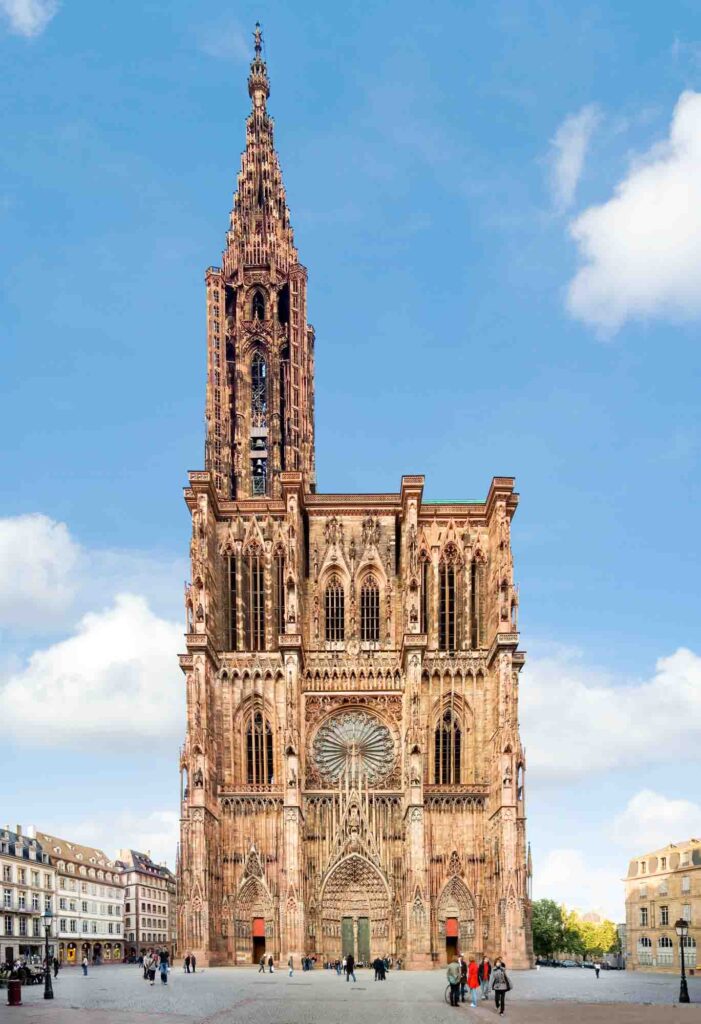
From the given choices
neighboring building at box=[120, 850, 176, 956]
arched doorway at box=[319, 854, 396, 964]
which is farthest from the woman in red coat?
neighboring building at box=[120, 850, 176, 956]

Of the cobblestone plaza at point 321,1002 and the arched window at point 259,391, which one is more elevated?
the arched window at point 259,391

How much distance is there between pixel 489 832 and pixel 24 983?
87.2ft

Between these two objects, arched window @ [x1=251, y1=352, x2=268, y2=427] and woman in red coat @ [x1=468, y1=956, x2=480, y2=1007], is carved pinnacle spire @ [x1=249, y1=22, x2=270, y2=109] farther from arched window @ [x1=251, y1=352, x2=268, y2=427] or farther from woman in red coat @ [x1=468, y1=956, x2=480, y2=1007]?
woman in red coat @ [x1=468, y1=956, x2=480, y2=1007]

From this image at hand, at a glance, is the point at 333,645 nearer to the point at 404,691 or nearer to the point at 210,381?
the point at 404,691

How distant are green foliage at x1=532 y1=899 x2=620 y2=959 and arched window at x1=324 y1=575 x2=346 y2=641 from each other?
4251 centimetres

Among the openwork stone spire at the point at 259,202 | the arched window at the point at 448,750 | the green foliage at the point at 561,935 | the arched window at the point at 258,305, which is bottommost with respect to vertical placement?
the green foliage at the point at 561,935

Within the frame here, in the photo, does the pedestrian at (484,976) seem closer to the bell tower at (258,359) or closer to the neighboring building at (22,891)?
the bell tower at (258,359)

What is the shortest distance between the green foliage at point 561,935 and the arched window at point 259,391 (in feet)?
168

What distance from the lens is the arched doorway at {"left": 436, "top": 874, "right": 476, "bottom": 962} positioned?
67.1 m

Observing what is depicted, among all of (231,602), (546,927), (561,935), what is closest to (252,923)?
(231,602)

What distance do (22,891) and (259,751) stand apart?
133ft

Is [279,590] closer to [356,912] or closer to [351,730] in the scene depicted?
[351,730]

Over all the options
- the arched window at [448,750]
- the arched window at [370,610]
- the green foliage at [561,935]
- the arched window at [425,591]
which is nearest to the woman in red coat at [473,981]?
the arched window at [448,750]

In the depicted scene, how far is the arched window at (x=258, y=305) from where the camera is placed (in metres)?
85.5
